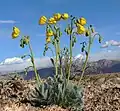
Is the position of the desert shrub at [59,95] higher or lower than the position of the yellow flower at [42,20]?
lower

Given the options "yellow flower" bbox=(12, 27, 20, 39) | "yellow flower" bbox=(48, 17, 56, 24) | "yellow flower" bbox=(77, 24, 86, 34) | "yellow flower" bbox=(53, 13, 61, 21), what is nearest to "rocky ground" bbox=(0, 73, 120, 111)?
"yellow flower" bbox=(12, 27, 20, 39)

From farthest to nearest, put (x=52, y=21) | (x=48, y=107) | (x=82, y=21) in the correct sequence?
(x=52, y=21) → (x=82, y=21) → (x=48, y=107)

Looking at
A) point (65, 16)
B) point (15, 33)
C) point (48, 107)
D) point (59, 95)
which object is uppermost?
point (65, 16)

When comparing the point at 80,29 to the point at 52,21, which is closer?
the point at 80,29

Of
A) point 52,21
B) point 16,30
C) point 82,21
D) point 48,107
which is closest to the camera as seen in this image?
point 48,107

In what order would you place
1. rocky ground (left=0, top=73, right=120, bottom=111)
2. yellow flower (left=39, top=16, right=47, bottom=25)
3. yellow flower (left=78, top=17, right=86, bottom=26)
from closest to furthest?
rocky ground (left=0, top=73, right=120, bottom=111) < yellow flower (left=78, top=17, right=86, bottom=26) < yellow flower (left=39, top=16, right=47, bottom=25)

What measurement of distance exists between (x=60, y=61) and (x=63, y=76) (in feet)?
1.27

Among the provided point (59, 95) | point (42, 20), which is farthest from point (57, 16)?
point (59, 95)

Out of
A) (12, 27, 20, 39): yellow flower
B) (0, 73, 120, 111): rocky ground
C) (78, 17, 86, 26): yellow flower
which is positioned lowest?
(0, 73, 120, 111): rocky ground

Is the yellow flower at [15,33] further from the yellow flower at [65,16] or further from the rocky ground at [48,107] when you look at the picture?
the rocky ground at [48,107]

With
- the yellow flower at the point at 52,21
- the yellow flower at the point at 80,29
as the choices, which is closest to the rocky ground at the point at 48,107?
the yellow flower at the point at 80,29

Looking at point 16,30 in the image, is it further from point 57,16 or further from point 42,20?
point 57,16

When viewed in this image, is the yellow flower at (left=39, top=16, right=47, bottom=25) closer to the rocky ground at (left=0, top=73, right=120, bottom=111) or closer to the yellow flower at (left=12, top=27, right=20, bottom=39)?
the yellow flower at (left=12, top=27, right=20, bottom=39)

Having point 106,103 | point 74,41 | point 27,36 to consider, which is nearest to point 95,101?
point 106,103
